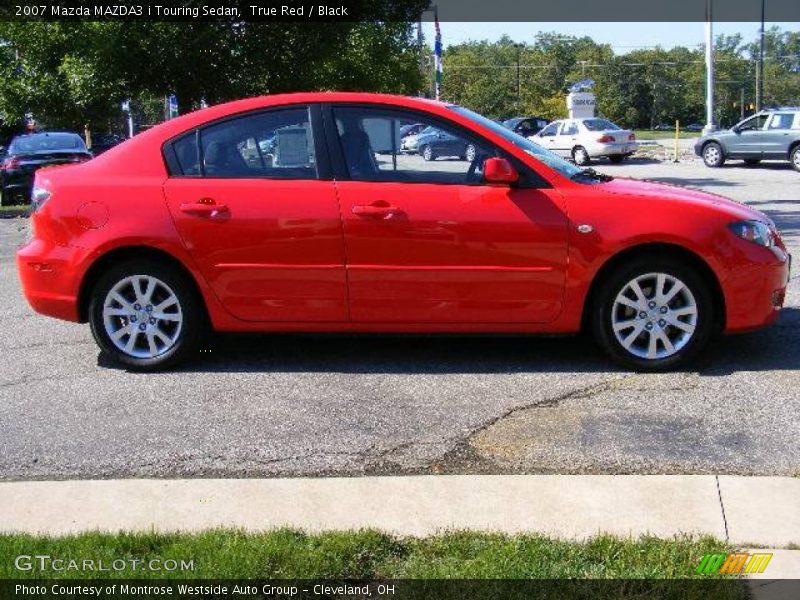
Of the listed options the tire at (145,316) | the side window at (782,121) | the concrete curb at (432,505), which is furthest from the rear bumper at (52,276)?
the side window at (782,121)

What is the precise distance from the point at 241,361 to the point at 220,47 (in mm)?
8622

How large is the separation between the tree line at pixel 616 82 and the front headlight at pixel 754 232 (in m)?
71.8

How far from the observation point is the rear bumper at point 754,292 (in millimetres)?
5695

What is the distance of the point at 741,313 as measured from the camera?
5.74 meters

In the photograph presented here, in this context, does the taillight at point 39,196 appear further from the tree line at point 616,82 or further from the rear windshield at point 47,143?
the tree line at point 616,82

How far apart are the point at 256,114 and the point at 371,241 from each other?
1.11m

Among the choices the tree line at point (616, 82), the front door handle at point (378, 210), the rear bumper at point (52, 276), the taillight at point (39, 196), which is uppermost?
the tree line at point (616, 82)

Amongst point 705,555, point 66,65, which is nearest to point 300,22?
point 66,65

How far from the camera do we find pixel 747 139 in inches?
1037

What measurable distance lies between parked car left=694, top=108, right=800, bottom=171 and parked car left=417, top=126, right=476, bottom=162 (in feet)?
69.5

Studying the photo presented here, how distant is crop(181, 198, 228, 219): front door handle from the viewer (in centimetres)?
582

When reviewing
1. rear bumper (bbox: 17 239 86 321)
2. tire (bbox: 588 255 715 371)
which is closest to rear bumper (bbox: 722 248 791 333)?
tire (bbox: 588 255 715 371)

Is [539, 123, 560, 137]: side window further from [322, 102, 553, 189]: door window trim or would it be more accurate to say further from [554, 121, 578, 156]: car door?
[322, 102, 553, 189]: door window trim

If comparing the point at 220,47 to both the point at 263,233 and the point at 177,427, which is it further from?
the point at 177,427
